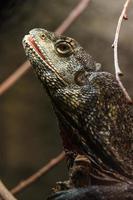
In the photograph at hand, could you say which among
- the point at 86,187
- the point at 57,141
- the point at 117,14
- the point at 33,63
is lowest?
the point at 86,187

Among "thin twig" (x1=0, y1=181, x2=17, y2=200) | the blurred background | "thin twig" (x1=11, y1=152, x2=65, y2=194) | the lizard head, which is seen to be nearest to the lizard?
the lizard head

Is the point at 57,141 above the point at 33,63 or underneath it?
underneath

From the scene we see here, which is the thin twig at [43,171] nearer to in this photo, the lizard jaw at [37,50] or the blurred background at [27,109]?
the lizard jaw at [37,50]

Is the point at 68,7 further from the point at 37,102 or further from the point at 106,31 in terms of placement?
the point at 37,102

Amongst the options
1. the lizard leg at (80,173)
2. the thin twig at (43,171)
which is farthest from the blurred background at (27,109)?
the lizard leg at (80,173)

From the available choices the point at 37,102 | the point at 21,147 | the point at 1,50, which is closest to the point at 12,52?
the point at 1,50

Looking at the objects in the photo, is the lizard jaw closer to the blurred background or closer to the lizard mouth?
the lizard mouth

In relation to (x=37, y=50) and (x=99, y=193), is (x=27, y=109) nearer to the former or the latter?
(x=37, y=50)

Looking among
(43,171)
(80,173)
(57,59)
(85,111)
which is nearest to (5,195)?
(80,173)
